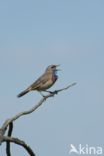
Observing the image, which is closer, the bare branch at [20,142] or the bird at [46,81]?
the bare branch at [20,142]

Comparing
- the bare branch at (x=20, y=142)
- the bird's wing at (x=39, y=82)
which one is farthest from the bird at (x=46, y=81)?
the bare branch at (x=20, y=142)

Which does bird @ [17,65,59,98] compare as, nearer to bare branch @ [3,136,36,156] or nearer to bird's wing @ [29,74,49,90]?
bird's wing @ [29,74,49,90]

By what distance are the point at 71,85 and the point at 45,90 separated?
23.7 feet

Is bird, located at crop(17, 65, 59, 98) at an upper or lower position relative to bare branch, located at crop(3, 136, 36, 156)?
upper

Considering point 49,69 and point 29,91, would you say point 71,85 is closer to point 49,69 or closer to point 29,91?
point 29,91

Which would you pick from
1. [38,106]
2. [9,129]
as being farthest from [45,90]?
[9,129]

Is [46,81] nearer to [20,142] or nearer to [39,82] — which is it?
[39,82]

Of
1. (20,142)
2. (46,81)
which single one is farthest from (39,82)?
(20,142)

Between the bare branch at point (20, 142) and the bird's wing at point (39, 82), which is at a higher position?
the bird's wing at point (39, 82)

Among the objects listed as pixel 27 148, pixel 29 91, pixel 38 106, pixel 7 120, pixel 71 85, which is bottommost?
pixel 27 148

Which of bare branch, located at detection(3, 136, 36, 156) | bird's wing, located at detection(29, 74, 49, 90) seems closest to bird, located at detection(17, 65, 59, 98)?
bird's wing, located at detection(29, 74, 49, 90)

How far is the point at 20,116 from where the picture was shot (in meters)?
5.73

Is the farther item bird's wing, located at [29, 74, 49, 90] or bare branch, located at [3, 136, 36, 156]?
bird's wing, located at [29, 74, 49, 90]

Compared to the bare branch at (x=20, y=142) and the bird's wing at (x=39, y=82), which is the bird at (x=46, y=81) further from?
the bare branch at (x=20, y=142)
